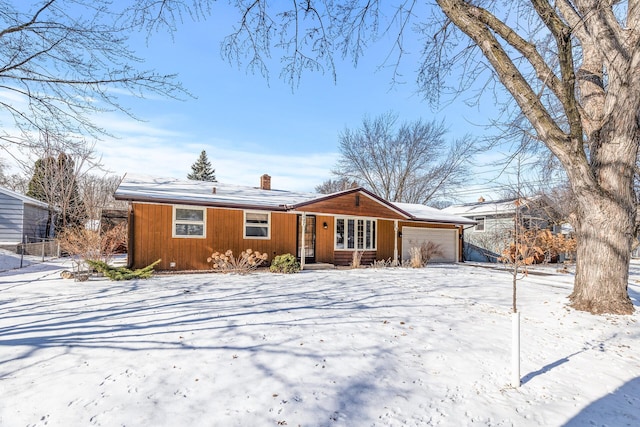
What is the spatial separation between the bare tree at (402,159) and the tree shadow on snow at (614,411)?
26.5 meters

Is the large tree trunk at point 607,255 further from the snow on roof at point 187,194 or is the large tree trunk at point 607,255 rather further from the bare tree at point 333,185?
the bare tree at point 333,185

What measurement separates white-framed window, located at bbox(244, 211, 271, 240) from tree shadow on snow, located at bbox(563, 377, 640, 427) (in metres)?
10.7

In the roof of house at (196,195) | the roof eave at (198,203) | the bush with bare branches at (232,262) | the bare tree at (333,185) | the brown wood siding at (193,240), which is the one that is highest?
the bare tree at (333,185)

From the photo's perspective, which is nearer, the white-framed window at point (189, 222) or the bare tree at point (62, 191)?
the white-framed window at point (189, 222)

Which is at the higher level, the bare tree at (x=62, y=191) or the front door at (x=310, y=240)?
the bare tree at (x=62, y=191)

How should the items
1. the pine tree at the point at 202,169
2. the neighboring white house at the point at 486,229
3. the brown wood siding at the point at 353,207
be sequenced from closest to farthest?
the brown wood siding at the point at 353,207, the neighboring white house at the point at 486,229, the pine tree at the point at 202,169

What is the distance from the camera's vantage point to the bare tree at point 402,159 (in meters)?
28.5

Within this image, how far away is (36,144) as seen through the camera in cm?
561

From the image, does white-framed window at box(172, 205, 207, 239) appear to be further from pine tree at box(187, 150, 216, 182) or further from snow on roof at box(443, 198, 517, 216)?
pine tree at box(187, 150, 216, 182)

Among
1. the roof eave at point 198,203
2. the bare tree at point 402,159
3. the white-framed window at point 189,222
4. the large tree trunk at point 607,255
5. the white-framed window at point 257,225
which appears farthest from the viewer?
the bare tree at point 402,159

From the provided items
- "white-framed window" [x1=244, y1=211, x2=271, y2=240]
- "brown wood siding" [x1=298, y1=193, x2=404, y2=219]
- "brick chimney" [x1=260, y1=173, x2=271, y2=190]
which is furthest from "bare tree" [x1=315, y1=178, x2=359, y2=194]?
"white-framed window" [x1=244, y1=211, x2=271, y2=240]

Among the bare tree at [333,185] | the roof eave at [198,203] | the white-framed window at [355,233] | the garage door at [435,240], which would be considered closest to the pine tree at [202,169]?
the bare tree at [333,185]

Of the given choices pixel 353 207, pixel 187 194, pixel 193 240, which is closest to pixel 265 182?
pixel 353 207

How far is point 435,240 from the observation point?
58.5ft
